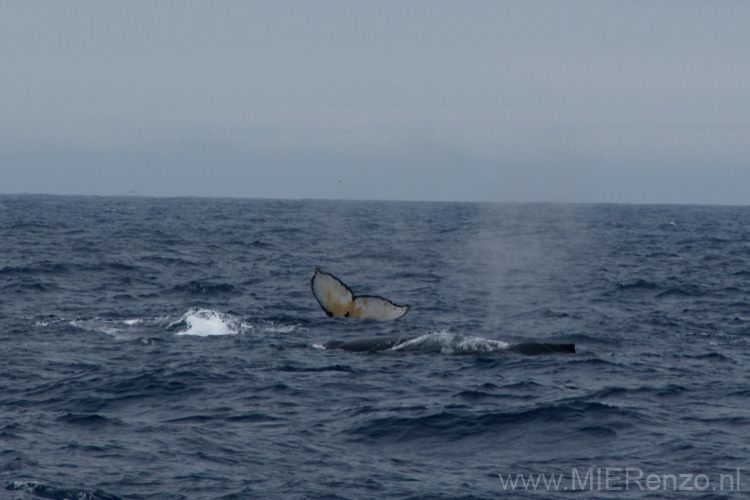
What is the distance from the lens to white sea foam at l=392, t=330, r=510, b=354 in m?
23.8

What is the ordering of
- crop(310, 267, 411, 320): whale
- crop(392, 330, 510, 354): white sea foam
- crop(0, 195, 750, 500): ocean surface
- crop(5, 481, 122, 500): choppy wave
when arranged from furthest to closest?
crop(310, 267, 411, 320): whale
crop(392, 330, 510, 354): white sea foam
crop(0, 195, 750, 500): ocean surface
crop(5, 481, 122, 500): choppy wave

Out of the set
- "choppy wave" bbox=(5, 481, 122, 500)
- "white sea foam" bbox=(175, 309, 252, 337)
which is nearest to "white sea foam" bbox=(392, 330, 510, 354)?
"white sea foam" bbox=(175, 309, 252, 337)

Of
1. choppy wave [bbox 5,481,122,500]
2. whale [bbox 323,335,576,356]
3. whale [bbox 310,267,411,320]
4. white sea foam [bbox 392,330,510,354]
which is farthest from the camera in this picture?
whale [bbox 310,267,411,320]

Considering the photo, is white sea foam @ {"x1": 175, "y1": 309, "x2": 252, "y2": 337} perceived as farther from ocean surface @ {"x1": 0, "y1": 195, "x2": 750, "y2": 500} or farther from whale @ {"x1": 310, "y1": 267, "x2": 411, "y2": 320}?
whale @ {"x1": 310, "y1": 267, "x2": 411, "y2": 320}

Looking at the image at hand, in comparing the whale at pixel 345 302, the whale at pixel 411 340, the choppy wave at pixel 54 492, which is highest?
the whale at pixel 345 302

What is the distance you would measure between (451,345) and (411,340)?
1.10 meters

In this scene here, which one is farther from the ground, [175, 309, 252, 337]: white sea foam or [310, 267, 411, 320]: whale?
[310, 267, 411, 320]: whale

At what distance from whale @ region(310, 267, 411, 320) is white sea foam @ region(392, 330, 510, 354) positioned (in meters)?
2.69

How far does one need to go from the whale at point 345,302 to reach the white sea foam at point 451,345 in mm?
2687

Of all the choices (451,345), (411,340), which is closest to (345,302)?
(411,340)

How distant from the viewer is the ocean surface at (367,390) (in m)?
14.0

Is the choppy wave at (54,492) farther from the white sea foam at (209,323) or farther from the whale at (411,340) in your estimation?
the white sea foam at (209,323)

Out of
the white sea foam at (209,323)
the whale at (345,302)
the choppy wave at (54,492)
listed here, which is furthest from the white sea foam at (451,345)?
the choppy wave at (54,492)

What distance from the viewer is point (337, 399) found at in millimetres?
18797
